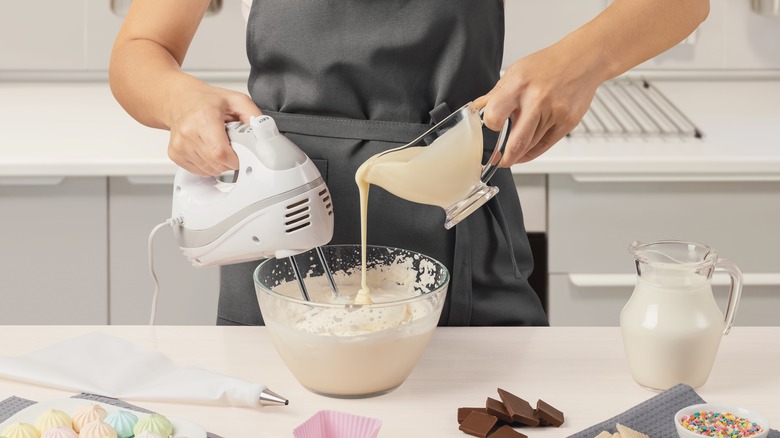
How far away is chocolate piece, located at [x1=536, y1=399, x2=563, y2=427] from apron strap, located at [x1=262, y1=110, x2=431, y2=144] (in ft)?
1.35

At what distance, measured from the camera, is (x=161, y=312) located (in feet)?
6.66

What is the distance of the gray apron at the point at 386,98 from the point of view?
1.24m

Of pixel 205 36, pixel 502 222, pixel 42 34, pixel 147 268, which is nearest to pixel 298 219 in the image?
pixel 502 222

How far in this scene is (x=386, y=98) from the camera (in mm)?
1258

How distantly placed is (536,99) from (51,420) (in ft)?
1.82

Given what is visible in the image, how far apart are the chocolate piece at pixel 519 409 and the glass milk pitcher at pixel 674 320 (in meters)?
0.14

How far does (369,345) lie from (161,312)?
114 centimetres

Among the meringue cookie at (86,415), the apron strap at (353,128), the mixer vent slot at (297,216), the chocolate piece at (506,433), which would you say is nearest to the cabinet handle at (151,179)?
the apron strap at (353,128)

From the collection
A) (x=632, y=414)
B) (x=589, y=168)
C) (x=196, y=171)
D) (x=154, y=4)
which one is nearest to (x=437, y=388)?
(x=632, y=414)

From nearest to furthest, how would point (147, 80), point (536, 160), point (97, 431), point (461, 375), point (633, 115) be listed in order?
point (97, 431) < point (461, 375) < point (147, 80) < point (536, 160) < point (633, 115)

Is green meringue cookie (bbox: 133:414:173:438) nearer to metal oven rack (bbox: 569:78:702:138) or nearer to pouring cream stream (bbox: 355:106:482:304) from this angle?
pouring cream stream (bbox: 355:106:482:304)

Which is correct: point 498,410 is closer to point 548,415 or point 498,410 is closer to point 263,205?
point 548,415

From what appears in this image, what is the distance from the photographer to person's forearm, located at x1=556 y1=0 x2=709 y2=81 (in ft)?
3.57

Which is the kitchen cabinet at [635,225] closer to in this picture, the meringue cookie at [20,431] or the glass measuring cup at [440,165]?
the glass measuring cup at [440,165]
